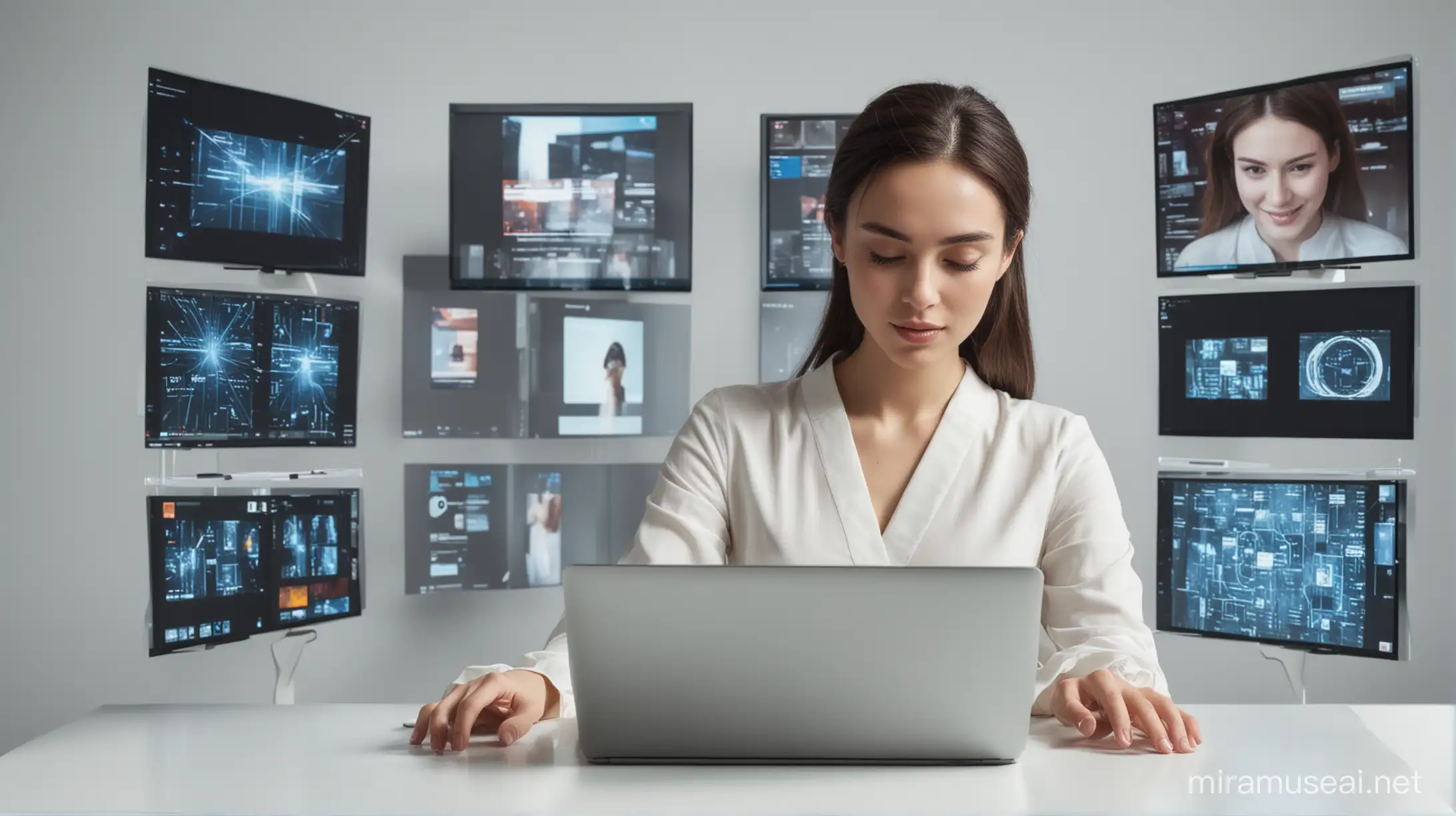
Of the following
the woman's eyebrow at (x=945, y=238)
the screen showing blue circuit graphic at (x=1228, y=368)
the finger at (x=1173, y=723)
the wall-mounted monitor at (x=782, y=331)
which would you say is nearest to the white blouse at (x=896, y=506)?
the woman's eyebrow at (x=945, y=238)

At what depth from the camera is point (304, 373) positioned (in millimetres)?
2545

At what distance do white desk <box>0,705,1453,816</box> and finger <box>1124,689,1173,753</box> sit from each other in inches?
0.5

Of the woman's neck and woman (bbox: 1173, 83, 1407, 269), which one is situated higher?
woman (bbox: 1173, 83, 1407, 269)

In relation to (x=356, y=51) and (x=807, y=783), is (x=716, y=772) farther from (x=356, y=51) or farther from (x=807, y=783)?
(x=356, y=51)

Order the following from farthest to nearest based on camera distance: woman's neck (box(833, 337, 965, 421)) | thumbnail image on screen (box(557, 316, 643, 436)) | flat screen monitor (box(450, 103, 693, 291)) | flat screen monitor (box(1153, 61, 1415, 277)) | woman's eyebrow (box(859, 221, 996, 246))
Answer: thumbnail image on screen (box(557, 316, 643, 436)) < flat screen monitor (box(450, 103, 693, 291)) < flat screen monitor (box(1153, 61, 1415, 277)) < woman's neck (box(833, 337, 965, 421)) < woman's eyebrow (box(859, 221, 996, 246))

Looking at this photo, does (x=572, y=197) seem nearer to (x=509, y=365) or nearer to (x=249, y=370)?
(x=509, y=365)

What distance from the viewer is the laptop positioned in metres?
0.82

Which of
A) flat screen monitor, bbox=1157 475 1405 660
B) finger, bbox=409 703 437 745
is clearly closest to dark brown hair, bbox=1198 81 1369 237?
flat screen monitor, bbox=1157 475 1405 660

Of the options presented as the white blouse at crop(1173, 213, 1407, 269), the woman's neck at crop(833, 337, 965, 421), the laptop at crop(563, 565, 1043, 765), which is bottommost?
the laptop at crop(563, 565, 1043, 765)

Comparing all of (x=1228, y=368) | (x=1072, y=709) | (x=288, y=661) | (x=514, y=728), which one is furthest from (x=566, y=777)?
(x=1228, y=368)

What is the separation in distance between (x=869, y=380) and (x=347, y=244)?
1467 millimetres

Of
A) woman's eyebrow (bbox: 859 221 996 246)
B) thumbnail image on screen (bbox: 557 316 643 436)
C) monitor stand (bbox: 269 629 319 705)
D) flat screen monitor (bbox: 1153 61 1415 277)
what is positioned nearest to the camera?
woman's eyebrow (bbox: 859 221 996 246)

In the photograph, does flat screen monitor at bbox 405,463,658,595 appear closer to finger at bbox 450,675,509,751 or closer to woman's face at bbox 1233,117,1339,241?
woman's face at bbox 1233,117,1339,241

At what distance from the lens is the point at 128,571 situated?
2.99 meters
